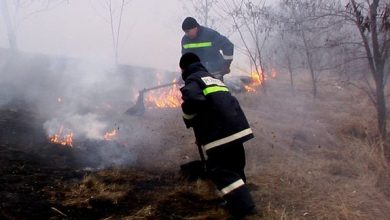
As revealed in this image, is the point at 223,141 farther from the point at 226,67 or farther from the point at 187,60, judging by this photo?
the point at 226,67

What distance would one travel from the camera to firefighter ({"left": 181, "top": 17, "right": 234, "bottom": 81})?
8166 millimetres

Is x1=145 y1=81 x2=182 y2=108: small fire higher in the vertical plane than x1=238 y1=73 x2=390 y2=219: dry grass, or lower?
→ higher

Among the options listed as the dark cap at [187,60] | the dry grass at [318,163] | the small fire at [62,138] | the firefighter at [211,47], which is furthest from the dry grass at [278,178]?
the dark cap at [187,60]

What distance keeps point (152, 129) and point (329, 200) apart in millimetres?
4179

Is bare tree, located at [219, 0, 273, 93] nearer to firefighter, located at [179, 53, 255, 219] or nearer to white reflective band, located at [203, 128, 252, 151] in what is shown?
firefighter, located at [179, 53, 255, 219]

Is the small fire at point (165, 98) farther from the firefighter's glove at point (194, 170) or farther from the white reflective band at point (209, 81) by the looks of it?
the white reflective band at point (209, 81)

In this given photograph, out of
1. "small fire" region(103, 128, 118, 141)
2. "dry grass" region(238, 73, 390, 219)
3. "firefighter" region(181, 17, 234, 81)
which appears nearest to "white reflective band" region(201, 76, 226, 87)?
"dry grass" region(238, 73, 390, 219)

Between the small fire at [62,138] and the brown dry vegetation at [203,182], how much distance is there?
0.28m

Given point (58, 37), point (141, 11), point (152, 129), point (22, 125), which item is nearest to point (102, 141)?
point (152, 129)

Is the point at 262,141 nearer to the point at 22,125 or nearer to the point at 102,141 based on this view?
the point at 102,141

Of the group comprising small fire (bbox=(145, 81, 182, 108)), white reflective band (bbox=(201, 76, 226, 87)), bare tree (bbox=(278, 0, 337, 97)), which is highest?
bare tree (bbox=(278, 0, 337, 97))

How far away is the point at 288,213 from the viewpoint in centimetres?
444

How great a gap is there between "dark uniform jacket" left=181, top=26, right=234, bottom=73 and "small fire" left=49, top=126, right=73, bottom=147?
3.23m

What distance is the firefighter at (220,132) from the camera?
4145 mm
